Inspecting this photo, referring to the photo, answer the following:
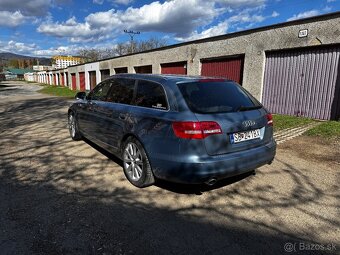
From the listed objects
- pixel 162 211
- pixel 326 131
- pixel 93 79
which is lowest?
pixel 162 211

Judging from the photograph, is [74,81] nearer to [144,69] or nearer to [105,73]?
[105,73]

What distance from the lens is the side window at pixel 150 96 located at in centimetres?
346

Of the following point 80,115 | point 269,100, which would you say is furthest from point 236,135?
point 269,100

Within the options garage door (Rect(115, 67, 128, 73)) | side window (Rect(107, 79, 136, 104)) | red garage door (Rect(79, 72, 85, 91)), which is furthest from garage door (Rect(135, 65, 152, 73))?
side window (Rect(107, 79, 136, 104))

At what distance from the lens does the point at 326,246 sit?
254 centimetres

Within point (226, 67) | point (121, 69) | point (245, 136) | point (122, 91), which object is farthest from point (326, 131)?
point (121, 69)

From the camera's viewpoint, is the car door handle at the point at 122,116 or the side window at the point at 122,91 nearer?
the car door handle at the point at 122,116

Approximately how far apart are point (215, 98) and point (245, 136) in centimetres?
61

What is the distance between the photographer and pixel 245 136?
3350 millimetres

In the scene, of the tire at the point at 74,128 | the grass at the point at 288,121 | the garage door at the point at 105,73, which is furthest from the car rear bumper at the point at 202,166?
the garage door at the point at 105,73

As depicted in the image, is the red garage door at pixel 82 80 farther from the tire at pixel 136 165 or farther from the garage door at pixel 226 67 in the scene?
the tire at pixel 136 165

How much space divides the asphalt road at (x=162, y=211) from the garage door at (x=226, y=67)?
6925 millimetres

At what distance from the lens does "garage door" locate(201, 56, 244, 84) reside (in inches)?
438

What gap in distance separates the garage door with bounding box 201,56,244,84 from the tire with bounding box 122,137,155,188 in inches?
326
